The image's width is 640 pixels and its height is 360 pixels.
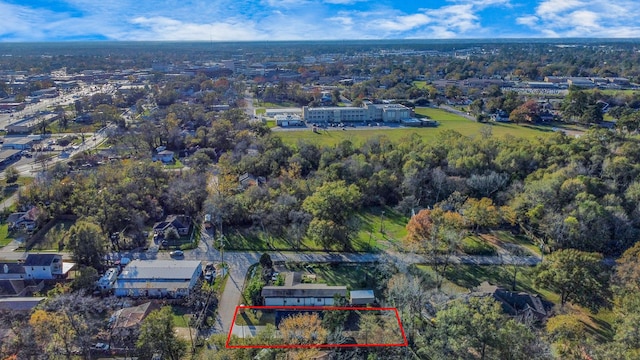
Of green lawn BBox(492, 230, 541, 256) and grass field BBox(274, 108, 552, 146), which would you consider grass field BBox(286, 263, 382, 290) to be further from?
grass field BBox(274, 108, 552, 146)

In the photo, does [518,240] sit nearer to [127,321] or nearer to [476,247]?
[476,247]

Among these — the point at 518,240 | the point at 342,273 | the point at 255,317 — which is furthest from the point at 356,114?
the point at 255,317

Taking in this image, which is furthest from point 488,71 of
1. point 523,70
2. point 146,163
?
point 146,163

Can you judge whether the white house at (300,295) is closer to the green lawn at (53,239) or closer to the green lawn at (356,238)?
the green lawn at (356,238)

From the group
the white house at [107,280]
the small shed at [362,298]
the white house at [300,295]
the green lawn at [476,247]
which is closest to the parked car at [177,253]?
the white house at [107,280]

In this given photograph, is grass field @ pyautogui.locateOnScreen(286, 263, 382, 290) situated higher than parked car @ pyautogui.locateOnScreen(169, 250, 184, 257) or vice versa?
parked car @ pyautogui.locateOnScreen(169, 250, 184, 257)

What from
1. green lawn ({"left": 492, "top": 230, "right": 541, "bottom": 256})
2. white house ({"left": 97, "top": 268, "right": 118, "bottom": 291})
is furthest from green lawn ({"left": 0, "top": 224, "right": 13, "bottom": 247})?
green lawn ({"left": 492, "top": 230, "right": 541, "bottom": 256})
